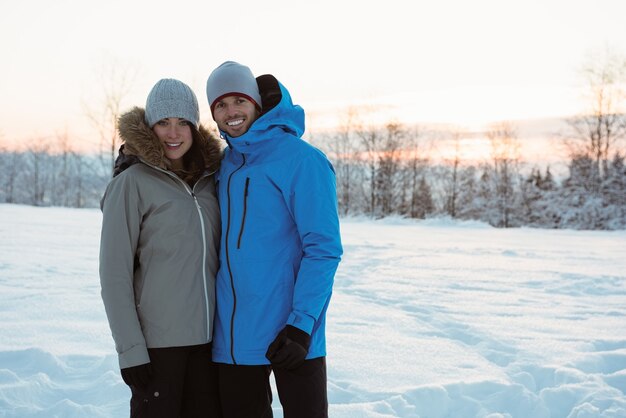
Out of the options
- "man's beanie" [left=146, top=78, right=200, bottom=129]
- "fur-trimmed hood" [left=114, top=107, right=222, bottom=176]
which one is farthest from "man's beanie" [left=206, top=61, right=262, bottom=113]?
"fur-trimmed hood" [left=114, top=107, right=222, bottom=176]

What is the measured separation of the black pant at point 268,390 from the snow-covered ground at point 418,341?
840mm

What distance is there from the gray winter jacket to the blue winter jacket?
0.09m

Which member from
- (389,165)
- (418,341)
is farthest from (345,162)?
(418,341)

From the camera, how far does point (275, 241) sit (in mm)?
2016

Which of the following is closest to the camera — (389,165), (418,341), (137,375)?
(137,375)

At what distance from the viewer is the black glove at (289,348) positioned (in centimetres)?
189

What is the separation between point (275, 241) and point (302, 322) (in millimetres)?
323

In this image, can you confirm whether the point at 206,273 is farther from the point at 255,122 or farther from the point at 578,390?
the point at 578,390

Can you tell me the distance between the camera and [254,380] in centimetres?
216

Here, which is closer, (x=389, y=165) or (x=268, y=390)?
(x=268, y=390)

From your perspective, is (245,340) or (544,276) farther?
(544,276)

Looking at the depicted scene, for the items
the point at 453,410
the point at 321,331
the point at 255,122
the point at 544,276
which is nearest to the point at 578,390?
the point at 453,410

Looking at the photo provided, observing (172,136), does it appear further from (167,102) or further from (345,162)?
(345,162)

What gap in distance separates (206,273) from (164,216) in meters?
0.29
